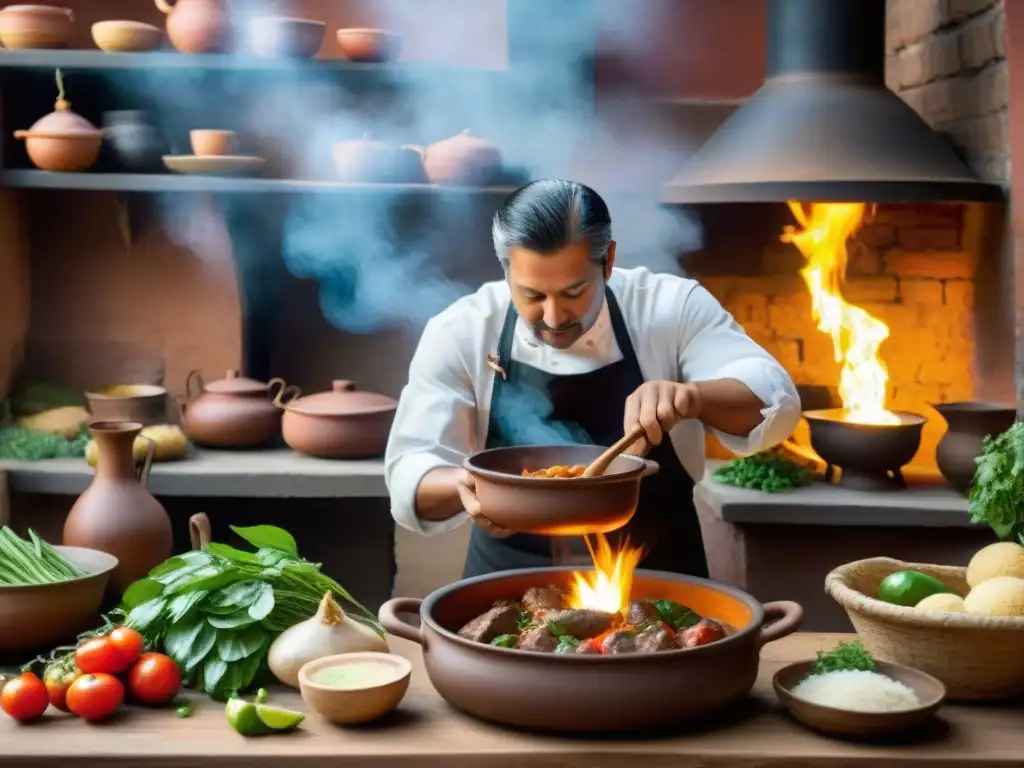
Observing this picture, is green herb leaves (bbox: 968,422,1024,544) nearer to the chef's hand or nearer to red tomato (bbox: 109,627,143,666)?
the chef's hand

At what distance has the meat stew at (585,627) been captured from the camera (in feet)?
6.23

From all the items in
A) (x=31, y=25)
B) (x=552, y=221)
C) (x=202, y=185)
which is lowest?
(x=552, y=221)

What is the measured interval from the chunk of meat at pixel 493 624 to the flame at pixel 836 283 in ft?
9.63

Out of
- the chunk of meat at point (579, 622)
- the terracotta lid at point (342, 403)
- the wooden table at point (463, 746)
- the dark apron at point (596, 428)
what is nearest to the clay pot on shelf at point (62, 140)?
the terracotta lid at point (342, 403)

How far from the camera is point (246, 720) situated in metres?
1.90

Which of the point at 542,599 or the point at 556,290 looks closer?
the point at 542,599

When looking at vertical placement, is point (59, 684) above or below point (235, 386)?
below

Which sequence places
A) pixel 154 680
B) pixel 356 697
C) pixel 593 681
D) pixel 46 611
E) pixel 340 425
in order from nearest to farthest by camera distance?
pixel 593 681, pixel 356 697, pixel 154 680, pixel 46 611, pixel 340 425

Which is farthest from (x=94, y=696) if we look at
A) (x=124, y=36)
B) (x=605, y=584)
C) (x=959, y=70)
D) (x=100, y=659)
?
(x=959, y=70)

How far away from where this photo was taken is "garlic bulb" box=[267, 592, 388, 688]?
2088 mm

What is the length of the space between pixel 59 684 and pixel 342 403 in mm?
2475

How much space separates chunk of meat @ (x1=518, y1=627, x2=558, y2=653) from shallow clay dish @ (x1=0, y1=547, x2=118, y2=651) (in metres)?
0.86

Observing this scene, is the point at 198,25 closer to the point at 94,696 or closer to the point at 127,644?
the point at 127,644

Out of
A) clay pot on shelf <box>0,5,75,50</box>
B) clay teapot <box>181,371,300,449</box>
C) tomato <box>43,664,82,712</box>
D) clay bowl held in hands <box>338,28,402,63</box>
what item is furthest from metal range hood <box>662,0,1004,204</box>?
tomato <box>43,664,82,712</box>
